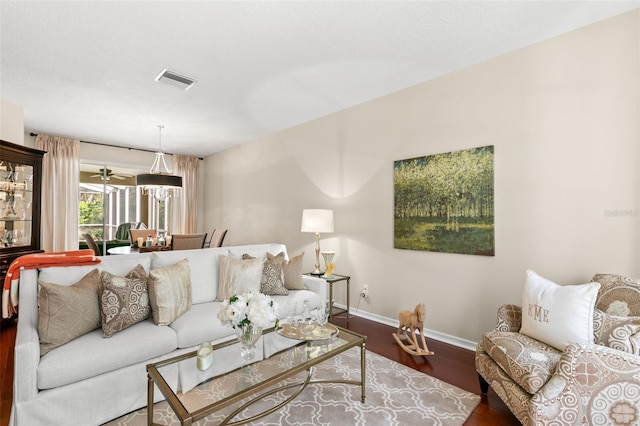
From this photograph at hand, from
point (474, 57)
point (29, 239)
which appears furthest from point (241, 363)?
point (29, 239)

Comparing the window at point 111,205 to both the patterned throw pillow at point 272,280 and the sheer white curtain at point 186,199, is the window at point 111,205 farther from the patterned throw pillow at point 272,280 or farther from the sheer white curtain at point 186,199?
the patterned throw pillow at point 272,280

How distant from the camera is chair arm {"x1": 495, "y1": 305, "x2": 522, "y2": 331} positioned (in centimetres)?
209

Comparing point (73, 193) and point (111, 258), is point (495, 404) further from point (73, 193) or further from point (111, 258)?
point (73, 193)


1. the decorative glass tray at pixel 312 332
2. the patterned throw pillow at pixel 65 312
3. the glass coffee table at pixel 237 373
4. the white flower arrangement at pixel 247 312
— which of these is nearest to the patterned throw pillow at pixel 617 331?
the glass coffee table at pixel 237 373

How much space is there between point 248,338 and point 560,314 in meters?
1.82

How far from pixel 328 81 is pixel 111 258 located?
8.46 feet

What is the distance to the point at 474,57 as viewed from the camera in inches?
108

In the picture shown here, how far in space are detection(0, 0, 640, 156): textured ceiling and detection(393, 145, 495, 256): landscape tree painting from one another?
906mm

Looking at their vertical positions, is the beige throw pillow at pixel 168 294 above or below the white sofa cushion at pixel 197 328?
above

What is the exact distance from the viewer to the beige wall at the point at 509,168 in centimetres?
219

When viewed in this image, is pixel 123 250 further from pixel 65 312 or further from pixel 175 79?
pixel 65 312

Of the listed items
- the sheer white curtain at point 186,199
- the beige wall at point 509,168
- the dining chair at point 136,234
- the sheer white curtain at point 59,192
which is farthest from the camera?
the sheer white curtain at point 186,199

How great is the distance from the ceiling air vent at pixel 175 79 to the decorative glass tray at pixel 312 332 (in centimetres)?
260

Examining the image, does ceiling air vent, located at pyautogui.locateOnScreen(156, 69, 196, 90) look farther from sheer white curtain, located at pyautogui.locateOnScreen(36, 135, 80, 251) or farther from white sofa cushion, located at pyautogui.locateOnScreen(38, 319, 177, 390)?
sheer white curtain, located at pyautogui.locateOnScreen(36, 135, 80, 251)
